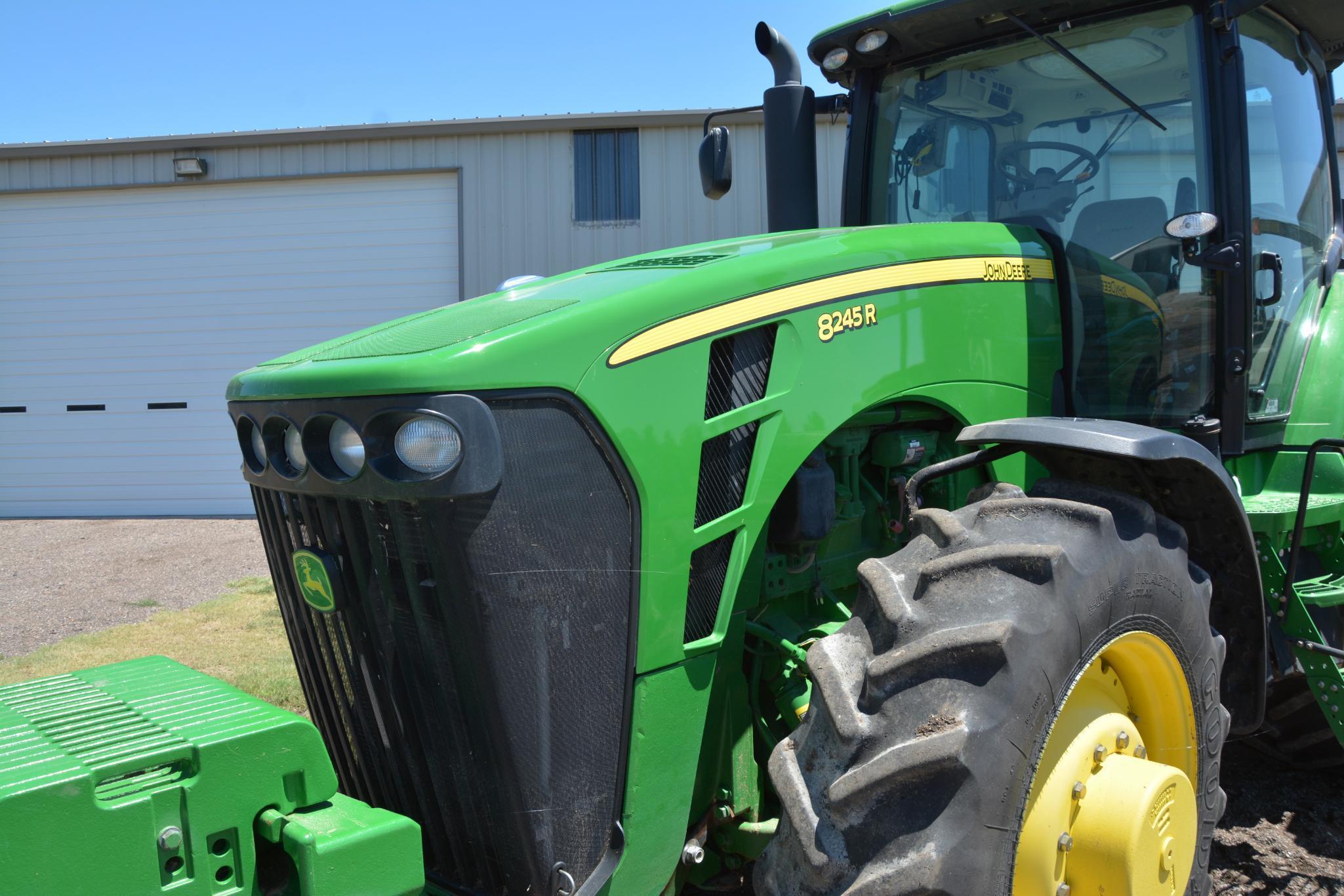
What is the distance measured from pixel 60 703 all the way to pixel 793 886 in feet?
4.51

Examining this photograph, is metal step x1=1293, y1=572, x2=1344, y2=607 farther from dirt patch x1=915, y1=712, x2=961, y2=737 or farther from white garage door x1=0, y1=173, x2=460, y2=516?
white garage door x1=0, y1=173, x2=460, y2=516

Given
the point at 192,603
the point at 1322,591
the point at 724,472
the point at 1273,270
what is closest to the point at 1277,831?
the point at 1322,591

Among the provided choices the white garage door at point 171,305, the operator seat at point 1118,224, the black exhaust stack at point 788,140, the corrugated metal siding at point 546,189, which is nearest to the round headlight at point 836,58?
the black exhaust stack at point 788,140

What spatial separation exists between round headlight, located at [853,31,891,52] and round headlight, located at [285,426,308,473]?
218 centimetres

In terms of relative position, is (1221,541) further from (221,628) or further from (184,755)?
(221,628)

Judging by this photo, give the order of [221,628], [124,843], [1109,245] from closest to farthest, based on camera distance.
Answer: [124,843]
[1109,245]
[221,628]

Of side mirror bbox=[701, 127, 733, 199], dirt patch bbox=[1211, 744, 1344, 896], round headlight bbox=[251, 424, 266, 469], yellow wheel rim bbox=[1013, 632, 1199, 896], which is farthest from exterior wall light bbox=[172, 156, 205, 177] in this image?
yellow wheel rim bbox=[1013, 632, 1199, 896]

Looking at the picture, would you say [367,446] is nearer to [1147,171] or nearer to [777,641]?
[777,641]

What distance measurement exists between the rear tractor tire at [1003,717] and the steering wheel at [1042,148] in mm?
1145

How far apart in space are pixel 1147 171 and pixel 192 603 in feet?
21.3

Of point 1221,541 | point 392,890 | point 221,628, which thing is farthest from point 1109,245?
point 221,628

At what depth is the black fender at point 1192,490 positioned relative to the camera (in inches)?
89.6

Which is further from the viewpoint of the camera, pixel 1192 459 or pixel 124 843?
pixel 1192 459

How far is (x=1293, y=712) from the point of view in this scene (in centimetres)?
377
